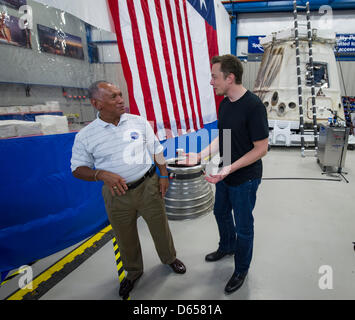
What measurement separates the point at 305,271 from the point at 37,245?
2.58m

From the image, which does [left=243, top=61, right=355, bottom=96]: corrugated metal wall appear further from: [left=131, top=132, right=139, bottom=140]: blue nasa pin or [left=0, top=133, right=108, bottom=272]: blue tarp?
[left=131, top=132, right=139, bottom=140]: blue nasa pin

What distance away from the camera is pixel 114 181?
1.62 metres

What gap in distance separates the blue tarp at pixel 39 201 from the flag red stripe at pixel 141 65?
1.20 meters

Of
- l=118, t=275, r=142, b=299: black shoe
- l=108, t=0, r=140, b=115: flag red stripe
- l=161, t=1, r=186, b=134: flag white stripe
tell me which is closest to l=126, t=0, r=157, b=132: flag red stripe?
l=108, t=0, r=140, b=115: flag red stripe

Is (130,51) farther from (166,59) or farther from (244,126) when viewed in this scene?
(244,126)

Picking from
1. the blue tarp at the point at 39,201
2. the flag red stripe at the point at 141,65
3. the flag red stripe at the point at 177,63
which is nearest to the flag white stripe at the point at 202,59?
the flag red stripe at the point at 177,63

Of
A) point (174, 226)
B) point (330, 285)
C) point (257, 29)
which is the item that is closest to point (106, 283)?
point (174, 226)

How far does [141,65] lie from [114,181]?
2.05 metres

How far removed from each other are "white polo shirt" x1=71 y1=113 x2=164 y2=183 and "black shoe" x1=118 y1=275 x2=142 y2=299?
89 centimetres

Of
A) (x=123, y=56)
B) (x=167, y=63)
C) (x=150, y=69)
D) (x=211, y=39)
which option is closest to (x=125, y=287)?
(x=123, y=56)

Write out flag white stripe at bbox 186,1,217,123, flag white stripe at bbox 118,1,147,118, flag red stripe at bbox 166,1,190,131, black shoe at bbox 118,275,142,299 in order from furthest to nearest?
flag white stripe at bbox 186,1,217,123
flag red stripe at bbox 166,1,190,131
flag white stripe at bbox 118,1,147,118
black shoe at bbox 118,275,142,299

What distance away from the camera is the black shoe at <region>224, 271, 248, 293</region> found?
6.12 ft

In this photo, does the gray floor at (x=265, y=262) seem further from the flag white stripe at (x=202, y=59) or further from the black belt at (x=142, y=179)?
the flag white stripe at (x=202, y=59)
